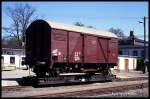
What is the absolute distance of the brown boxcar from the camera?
26234mm

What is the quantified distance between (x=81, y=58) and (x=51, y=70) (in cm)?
285

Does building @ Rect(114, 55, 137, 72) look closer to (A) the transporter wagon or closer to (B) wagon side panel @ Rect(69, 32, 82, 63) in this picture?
(A) the transporter wagon

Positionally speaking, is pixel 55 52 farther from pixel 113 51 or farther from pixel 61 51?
pixel 113 51

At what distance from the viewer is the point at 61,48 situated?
26672mm

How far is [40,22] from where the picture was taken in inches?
1064

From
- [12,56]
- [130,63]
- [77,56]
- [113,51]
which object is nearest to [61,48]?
[77,56]

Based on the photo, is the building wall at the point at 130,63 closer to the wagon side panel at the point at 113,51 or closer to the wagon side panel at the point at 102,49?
the wagon side panel at the point at 113,51

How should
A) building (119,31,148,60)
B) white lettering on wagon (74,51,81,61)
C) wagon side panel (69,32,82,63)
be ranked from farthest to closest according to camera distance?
building (119,31,148,60) < white lettering on wagon (74,51,81,61) < wagon side panel (69,32,82,63)

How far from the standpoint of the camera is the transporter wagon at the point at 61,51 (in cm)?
2620

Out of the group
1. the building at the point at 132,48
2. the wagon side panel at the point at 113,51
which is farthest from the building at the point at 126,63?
the wagon side panel at the point at 113,51

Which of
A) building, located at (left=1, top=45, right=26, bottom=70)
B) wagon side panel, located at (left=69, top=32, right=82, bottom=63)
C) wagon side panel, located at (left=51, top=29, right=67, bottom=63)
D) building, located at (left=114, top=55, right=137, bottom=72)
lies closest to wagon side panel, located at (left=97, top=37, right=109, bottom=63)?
wagon side panel, located at (left=69, top=32, right=82, bottom=63)

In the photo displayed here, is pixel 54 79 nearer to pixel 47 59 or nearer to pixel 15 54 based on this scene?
pixel 47 59

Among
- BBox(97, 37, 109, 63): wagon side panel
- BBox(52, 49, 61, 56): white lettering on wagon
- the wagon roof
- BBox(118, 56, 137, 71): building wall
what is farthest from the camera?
BBox(118, 56, 137, 71): building wall

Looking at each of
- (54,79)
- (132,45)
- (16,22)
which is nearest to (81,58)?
(54,79)
